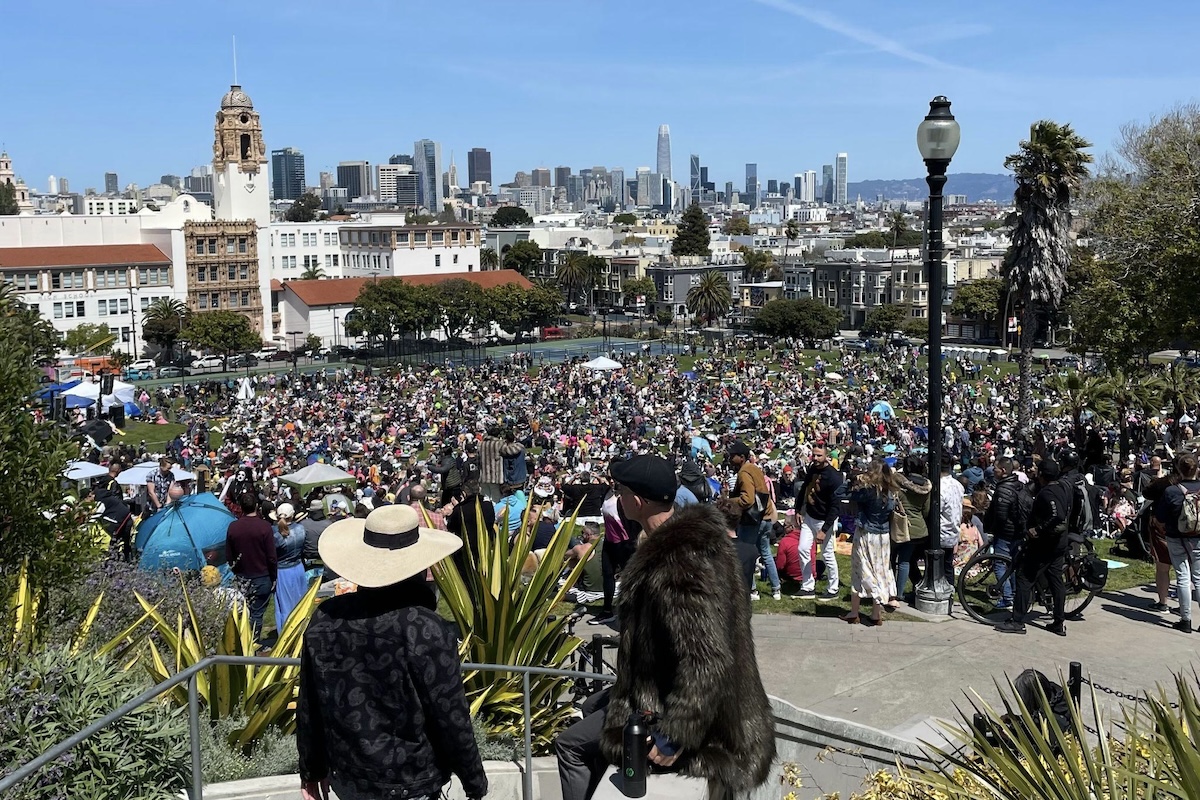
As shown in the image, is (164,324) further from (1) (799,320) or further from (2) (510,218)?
(2) (510,218)

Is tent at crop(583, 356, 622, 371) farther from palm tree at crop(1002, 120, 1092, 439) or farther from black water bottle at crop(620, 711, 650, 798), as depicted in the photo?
→ black water bottle at crop(620, 711, 650, 798)

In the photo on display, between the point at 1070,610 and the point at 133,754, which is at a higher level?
the point at 133,754

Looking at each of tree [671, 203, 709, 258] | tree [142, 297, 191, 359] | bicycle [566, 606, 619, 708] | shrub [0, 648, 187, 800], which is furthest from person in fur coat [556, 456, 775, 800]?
tree [671, 203, 709, 258]

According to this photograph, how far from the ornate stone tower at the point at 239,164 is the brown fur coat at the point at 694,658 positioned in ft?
291

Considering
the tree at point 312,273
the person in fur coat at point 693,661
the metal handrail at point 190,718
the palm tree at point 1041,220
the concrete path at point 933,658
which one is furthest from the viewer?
the tree at point 312,273

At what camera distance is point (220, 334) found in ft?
228

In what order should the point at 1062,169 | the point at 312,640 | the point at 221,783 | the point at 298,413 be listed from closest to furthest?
the point at 312,640 < the point at 221,783 < the point at 1062,169 < the point at 298,413

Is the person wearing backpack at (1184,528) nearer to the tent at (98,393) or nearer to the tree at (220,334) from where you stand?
the tent at (98,393)

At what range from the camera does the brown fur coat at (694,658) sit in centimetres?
325

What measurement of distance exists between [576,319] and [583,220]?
9849cm

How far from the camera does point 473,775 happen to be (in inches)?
128

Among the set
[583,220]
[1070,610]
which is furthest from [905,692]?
[583,220]

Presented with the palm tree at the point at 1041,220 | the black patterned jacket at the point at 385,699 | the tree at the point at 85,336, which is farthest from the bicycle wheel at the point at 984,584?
the tree at the point at 85,336

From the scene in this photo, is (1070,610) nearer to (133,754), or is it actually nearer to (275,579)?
(275,579)
